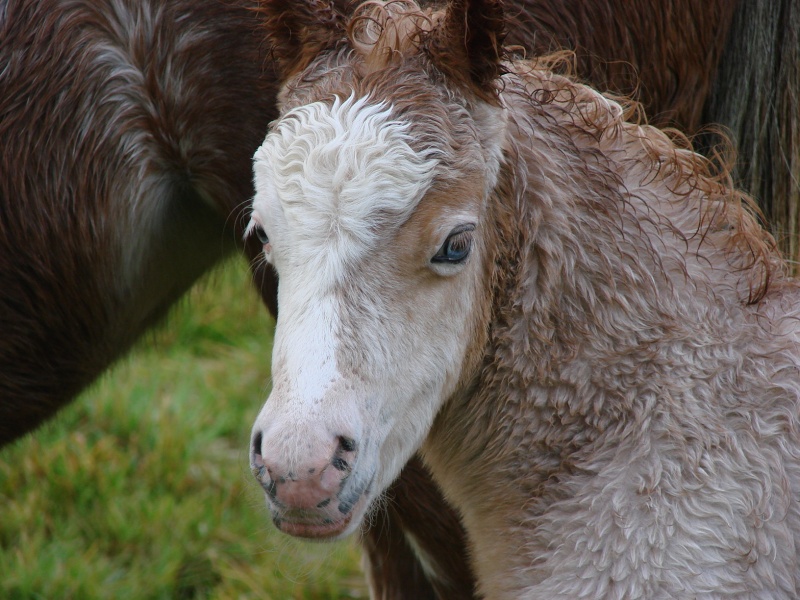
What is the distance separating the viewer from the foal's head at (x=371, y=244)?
1853mm

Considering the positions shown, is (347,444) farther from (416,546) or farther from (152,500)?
(152,500)

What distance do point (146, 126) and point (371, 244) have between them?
44.9 inches

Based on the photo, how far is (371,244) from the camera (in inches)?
75.7

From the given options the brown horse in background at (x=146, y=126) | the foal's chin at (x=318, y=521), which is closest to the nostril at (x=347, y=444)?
the foal's chin at (x=318, y=521)

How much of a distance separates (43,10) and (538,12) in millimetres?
1383

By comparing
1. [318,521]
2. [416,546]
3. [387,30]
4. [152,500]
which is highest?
[387,30]

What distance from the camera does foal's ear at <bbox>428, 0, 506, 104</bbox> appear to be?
6.60 feet

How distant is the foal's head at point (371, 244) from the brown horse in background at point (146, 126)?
0.56 metres

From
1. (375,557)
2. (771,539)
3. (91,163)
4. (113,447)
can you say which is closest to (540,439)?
(771,539)

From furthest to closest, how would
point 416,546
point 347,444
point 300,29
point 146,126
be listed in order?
1. point 416,546
2. point 146,126
3. point 300,29
4. point 347,444

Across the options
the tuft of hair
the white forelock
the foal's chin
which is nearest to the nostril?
the foal's chin

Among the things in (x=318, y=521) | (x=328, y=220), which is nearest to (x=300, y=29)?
(x=328, y=220)

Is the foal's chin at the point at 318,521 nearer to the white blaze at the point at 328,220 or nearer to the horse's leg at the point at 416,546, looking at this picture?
the white blaze at the point at 328,220

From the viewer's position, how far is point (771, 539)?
204cm
